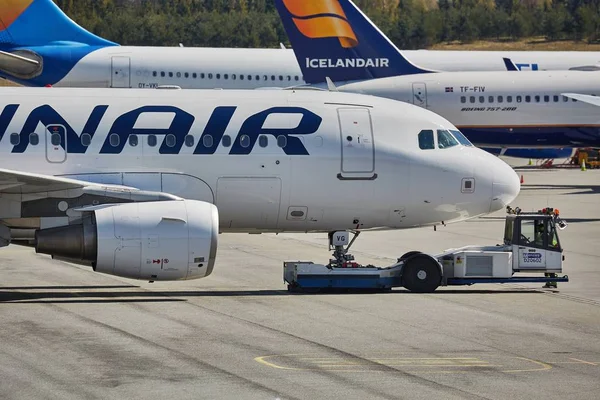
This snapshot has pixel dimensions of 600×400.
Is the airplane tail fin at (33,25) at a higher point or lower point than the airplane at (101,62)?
higher

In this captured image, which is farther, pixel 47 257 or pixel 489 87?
pixel 489 87

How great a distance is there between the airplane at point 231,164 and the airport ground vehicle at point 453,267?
101cm

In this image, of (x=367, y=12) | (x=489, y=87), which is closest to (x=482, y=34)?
(x=367, y=12)

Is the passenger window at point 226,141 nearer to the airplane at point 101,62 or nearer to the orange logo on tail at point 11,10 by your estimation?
the airplane at point 101,62

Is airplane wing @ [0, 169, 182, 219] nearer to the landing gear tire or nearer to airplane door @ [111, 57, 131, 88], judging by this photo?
the landing gear tire

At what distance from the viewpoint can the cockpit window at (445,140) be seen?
25594 mm

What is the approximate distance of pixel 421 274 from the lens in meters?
24.5

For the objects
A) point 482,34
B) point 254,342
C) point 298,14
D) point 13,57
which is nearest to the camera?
point 254,342

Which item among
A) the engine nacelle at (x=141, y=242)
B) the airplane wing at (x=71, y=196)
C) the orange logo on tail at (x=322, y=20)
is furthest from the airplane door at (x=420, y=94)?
the engine nacelle at (x=141, y=242)

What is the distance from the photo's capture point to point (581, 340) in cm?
1994

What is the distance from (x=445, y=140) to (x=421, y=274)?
292 cm

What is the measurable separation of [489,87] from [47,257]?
78.8ft

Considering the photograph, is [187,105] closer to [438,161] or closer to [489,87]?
[438,161]

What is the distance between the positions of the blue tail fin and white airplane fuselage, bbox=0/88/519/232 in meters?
22.9
